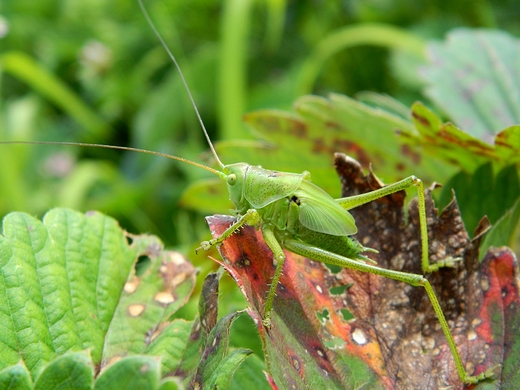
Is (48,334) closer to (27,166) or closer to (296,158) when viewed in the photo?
(296,158)

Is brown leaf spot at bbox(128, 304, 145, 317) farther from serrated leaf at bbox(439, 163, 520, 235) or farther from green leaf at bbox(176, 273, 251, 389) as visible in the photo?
serrated leaf at bbox(439, 163, 520, 235)

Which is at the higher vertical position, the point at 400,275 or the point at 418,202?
the point at 418,202

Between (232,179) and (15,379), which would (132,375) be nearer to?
(15,379)

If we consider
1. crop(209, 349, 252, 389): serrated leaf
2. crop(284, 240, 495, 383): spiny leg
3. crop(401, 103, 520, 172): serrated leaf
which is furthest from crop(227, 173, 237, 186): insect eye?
crop(209, 349, 252, 389): serrated leaf

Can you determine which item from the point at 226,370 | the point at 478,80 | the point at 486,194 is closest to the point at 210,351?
the point at 226,370

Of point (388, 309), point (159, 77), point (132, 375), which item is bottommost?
point (388, 309)

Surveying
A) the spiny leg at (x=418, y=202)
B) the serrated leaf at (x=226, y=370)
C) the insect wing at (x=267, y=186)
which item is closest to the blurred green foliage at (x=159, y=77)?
the insect wing at (x=267, y=186)
